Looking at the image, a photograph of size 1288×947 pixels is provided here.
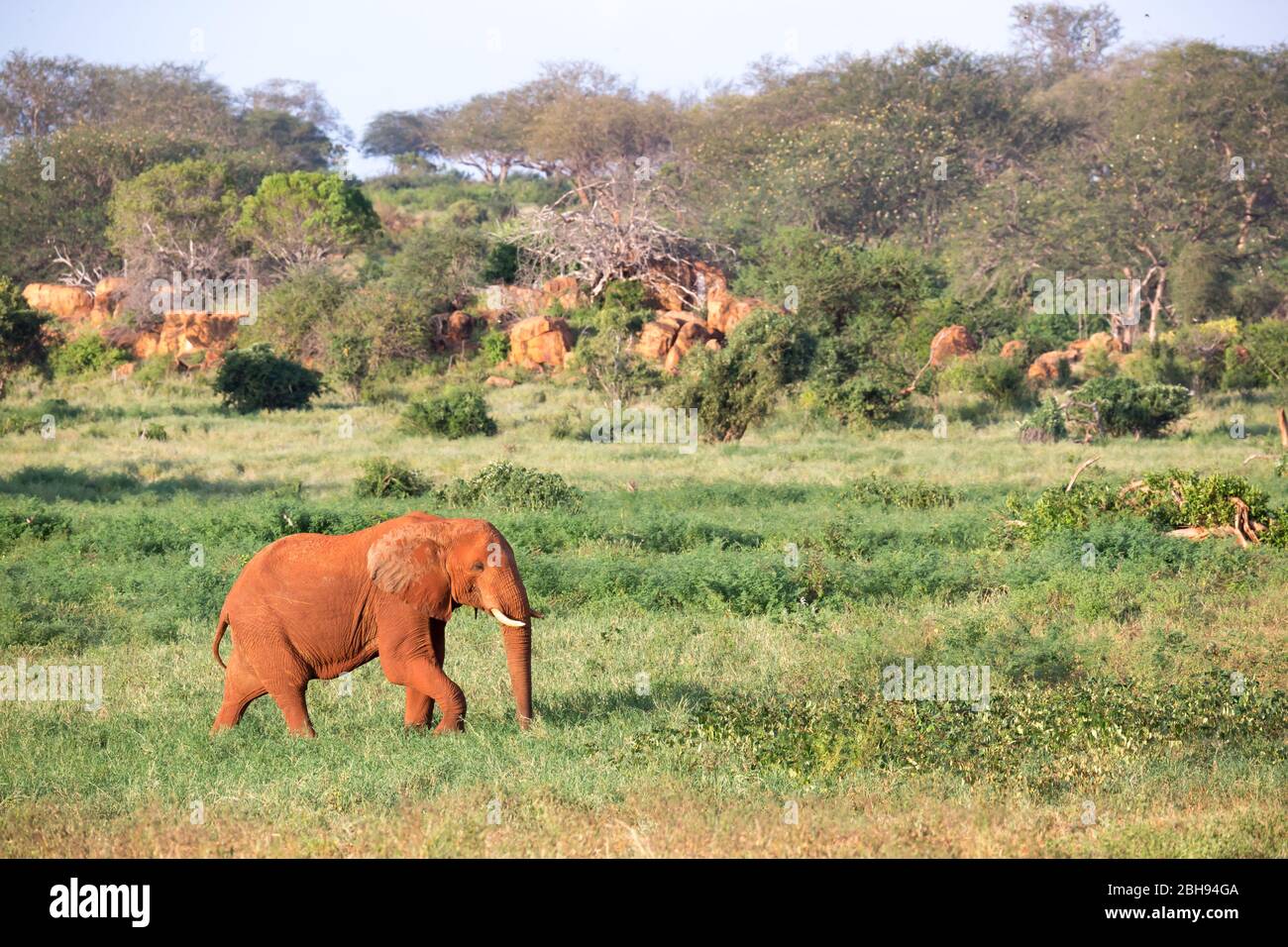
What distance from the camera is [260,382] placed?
29219 millimetres

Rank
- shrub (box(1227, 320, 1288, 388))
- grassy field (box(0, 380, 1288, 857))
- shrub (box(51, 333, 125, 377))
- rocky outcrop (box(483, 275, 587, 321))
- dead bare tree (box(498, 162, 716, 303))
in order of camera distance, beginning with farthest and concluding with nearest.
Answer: dead bare tree (box(498, 162, 716, 303)) < rocky outcrop (box(483, 275, 587, 321)) < shrub (box(51, 333, 125, 377)) < shrub (box(1227, 320, 1288, 388)) < grassy field (box(0, 380, 1288, 857))

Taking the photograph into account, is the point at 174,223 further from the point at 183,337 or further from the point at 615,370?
the point at 615,370

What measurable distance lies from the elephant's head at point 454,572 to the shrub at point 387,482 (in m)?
10.7

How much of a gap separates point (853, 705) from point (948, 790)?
160 centimetres

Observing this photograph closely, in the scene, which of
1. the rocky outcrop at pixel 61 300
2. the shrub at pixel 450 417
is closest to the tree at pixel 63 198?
the rocky outcrop at pixel 61 300

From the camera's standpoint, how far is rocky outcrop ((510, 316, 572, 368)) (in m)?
36.1

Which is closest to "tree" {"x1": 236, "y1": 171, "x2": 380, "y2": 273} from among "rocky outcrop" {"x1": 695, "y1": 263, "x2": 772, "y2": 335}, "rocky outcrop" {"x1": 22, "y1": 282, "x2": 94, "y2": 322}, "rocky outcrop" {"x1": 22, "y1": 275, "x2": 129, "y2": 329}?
"rocky outcrop" {"x1": 22, "y1": 275, "x2": 129, "y2": 329}

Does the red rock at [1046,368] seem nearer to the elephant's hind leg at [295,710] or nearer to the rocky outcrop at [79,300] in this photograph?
the rocky outcrop at [79,300]

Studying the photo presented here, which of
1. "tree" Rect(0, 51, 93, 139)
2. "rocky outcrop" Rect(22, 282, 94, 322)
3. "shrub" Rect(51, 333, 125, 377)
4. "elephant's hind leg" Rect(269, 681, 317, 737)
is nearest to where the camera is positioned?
"elephant's hind leg" Rect(269, 681, 317, 737)

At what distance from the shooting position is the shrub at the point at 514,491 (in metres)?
17.5

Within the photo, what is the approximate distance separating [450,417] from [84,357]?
15.1m

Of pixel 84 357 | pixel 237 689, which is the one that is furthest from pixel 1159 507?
pixel 84 357

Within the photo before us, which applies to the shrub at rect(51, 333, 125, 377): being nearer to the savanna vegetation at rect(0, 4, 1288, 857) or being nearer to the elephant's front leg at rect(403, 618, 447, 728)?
the savanna vegetation at rect(0, 4, 1288, 857)

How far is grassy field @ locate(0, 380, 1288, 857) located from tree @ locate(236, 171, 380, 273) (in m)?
21.7
